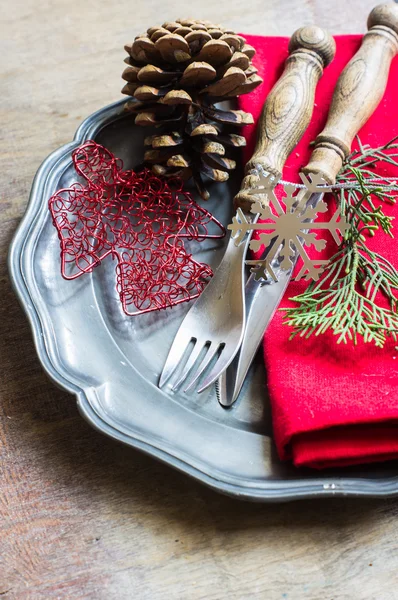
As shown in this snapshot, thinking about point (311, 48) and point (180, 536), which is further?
point (311, 48)

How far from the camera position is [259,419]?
452 millimetres

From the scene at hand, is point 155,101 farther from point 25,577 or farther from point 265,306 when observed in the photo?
point 25,577

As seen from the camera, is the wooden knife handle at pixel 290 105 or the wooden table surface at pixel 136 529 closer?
the wooden table surface at pixel 136 529

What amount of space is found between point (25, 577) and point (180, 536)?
11 centimetres

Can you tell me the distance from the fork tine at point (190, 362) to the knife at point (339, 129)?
24 mm

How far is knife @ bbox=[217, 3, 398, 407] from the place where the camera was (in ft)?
1.53

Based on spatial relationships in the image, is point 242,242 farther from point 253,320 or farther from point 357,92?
point 357,92

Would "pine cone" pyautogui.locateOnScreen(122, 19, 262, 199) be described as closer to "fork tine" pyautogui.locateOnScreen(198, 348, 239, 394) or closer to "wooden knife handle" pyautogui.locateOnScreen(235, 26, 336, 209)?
"wooden knife handle" pyautogui.locateOnScreen(235, 26, 336, 209)

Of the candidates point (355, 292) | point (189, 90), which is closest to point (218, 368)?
point (355, 292)

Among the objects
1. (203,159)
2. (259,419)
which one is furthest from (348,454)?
(203,159)

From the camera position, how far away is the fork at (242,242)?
464mm

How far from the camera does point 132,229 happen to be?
1.79ft

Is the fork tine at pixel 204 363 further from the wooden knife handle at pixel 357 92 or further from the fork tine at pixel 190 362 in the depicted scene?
the wooden knife handle at pixel 357 92

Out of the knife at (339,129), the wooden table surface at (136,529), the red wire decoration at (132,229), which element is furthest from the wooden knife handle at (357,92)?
the wooden table surface at (136,529)
